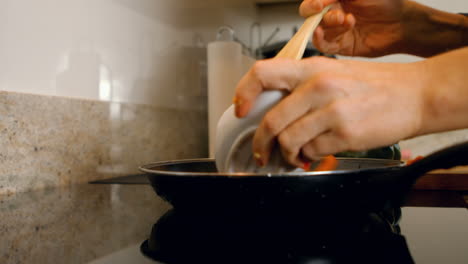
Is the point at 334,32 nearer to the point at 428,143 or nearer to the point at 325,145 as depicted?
the point at 325,145

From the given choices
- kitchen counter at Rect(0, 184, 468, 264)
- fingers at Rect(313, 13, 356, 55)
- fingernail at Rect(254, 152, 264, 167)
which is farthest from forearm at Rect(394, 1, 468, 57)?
fingernail at Rect(254, 152, 264, 167)

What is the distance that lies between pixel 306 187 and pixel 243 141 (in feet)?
0.31

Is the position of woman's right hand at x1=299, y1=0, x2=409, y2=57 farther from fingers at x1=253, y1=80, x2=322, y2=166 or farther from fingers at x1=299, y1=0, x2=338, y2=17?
fingers at x1=253, y1=80, x2=322, y2=166

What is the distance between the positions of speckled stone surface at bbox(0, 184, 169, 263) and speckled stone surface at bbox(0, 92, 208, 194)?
0.04 meters

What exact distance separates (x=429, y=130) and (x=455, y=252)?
4.5 inches

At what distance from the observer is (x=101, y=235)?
16.1 inches

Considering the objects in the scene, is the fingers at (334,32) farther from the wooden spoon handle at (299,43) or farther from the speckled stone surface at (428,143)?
the speckled stone surface at (428,143)


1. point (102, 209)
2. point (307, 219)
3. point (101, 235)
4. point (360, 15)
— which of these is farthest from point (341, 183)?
point (360, 15)

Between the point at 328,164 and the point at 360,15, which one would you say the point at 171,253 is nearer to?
the point at 328,164

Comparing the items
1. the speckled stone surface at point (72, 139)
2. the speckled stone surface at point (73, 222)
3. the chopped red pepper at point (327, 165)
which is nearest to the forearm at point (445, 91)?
the chopped red pepper at point (327, 165)

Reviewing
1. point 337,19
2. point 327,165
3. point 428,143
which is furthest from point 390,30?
point 428,143

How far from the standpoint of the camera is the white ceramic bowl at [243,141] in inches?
14.0

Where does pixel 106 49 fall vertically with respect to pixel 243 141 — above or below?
above

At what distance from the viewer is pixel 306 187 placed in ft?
1.01
